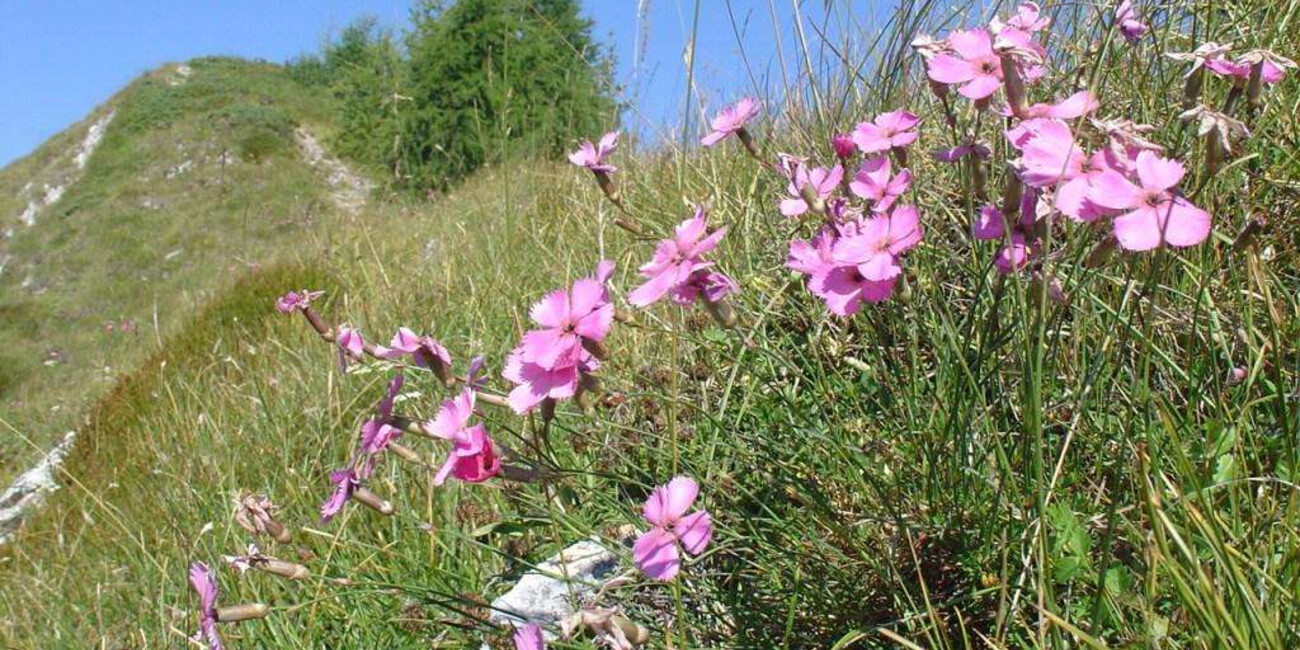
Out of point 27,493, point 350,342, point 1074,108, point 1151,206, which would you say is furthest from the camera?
point 27,493

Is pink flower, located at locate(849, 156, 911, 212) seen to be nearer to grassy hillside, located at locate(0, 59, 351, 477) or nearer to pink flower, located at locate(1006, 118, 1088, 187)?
pink flower, located at locate(1006, 118, 1088, 187)

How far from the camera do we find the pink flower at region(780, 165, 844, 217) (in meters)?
1.17

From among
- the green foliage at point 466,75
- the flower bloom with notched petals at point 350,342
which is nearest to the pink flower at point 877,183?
the flower bloom with notched petals at point 350,342

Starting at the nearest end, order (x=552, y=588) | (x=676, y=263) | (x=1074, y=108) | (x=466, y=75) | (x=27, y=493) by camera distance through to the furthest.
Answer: (x=1074, y=108)
(x=676, y=263)
(x=552, y=588)
(x=27, y=493)
(x=466, y=75)

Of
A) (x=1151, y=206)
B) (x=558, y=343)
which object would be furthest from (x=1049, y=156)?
(x=558, y=343)

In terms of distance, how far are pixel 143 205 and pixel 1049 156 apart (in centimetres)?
2490

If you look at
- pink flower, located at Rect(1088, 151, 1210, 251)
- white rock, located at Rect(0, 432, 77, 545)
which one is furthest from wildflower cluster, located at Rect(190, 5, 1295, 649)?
white rock, located at Rect(0, 432, 77, 545)

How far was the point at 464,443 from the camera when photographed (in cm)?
97

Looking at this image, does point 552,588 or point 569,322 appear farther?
point 552,588

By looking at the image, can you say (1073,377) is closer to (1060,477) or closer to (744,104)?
(1060,477)

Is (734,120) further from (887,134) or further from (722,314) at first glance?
(722,314)

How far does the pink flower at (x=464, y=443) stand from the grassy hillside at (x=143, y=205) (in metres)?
15.2

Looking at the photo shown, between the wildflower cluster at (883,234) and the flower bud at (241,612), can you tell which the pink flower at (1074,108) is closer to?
the wildflower cluster at (883,234)

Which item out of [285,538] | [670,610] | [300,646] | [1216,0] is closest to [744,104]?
[670,610]
